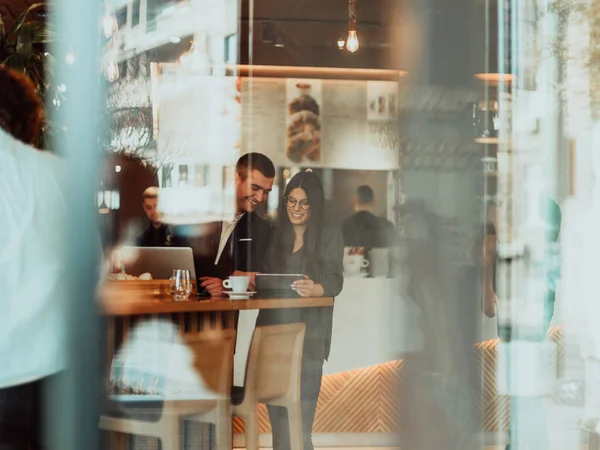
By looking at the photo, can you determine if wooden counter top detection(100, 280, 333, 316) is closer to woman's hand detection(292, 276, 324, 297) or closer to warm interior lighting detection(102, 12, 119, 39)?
woman's hand detection(292, 276, 324, 297)

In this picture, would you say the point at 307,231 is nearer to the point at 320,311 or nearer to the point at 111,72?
the point at 320,311

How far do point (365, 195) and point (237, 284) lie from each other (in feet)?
9.26

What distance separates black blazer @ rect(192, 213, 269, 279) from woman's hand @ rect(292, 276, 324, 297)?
0.42 m

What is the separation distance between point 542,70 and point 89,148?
134cm

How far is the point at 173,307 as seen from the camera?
2518 millimetres

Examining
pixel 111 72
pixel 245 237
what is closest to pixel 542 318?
pixel 111 72

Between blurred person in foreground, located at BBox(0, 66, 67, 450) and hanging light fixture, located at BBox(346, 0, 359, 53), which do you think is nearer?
blurred person in foreground, located at BBox(0, 66, 67, 450)

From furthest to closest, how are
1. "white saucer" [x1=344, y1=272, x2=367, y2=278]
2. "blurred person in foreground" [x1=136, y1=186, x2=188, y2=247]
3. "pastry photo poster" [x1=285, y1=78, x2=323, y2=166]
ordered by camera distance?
"pastry photo poster" [x1=285, y1=78, x2=323, y2=166]
"white saucer" [x1=344, y1=272, x2=367, y2=278]
"blurred person in foreground" [x1=136, y1=186, x2=188, y2=247]

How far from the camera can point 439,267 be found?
2.30m

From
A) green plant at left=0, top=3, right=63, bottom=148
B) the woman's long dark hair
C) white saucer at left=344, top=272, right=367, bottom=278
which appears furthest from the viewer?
white saucer at left=344, top=272, right=367, bottom=278

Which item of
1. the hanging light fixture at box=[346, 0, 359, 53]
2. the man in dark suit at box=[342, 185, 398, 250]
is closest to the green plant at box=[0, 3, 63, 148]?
the man in dark suit at box=[342, 185, 398, 250]

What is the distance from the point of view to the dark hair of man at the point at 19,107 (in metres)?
1.87

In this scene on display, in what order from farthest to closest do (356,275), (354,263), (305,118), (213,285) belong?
(305,118)
(354,263)
(356,275)
(213,285)

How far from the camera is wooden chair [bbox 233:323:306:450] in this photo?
2.66 m
